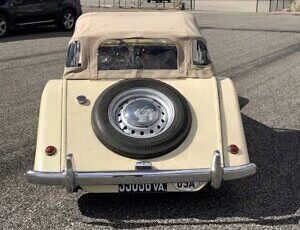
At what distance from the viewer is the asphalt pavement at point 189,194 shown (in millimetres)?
4477

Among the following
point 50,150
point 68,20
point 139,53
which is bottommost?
point 68,20

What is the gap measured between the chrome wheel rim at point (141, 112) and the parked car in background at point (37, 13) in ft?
38.4

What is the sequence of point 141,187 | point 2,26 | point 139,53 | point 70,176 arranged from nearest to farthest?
1. point 70,176
2. point 141,187
3. point 139,53
4. point 2,26

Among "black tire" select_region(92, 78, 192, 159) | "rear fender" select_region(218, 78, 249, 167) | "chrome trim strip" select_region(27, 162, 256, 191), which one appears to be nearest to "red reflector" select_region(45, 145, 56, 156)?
"chrome trim strip" select_region(27, 162, 256, 191)

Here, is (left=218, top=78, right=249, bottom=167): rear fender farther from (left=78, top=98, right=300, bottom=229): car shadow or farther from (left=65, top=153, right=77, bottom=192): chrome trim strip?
(left=65, top=153, right=77, bottom=192): chrome trim strip

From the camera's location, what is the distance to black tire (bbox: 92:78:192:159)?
14.8 ft

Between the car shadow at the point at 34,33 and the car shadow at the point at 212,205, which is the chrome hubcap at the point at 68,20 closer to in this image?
the car shadow at the point at 34,33

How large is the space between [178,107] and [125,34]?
42.9 inches

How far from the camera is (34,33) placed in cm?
1702

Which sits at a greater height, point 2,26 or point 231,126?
point 231,126

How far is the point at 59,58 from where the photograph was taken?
40.9ft

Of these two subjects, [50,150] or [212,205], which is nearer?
[50,150]

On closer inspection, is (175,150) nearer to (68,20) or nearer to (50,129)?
(50,129)

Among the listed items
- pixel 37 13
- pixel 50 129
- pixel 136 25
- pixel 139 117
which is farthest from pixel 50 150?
pixel 37 13
